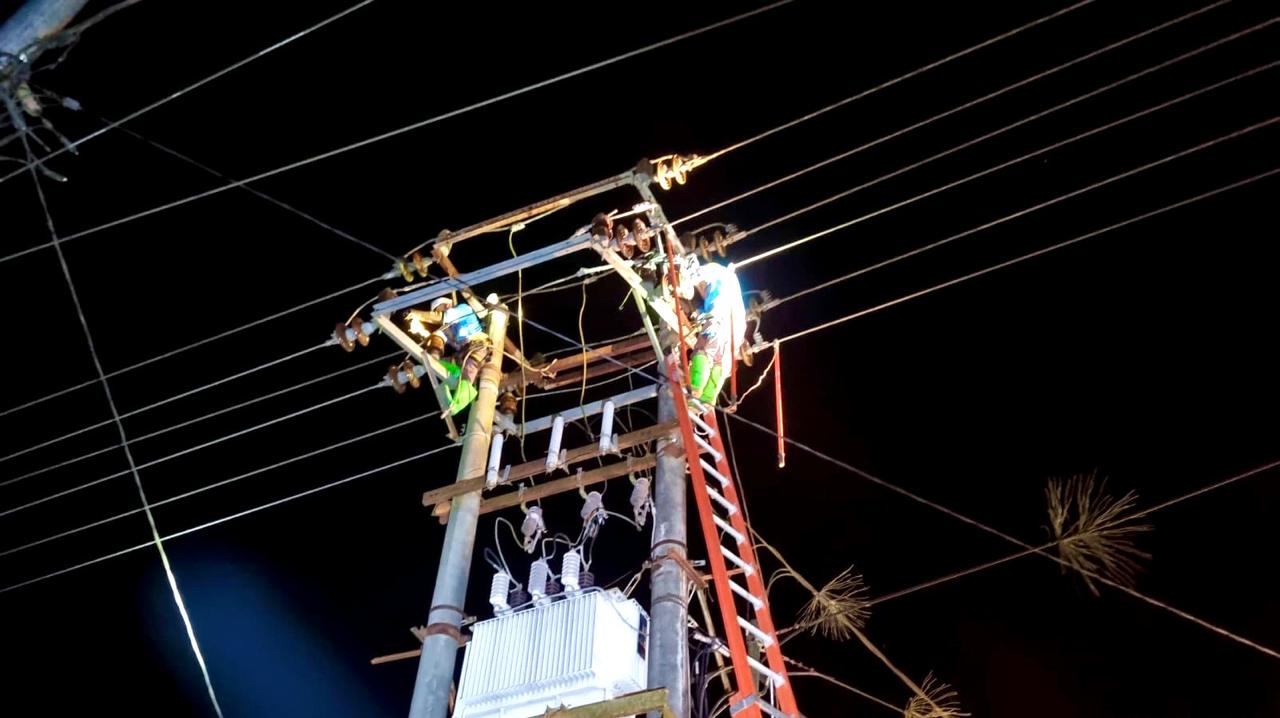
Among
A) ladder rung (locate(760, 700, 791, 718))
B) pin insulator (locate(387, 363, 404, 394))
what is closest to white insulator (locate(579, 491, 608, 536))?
ladder rung (locate(760, 700, 791, 718))

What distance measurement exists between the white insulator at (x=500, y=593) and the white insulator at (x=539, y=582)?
0.57 feet

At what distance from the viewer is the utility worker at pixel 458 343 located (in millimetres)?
8180

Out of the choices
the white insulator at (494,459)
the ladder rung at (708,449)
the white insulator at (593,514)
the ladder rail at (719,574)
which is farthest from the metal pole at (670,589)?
the white insulator at (494,459)

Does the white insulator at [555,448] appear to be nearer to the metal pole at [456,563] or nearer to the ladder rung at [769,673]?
the metal pole at [456,563]

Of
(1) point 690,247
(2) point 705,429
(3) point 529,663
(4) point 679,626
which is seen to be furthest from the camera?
(1) point 690,247

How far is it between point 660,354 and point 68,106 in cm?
424

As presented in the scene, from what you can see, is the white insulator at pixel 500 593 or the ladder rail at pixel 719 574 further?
the white insulator at pixel 500 593

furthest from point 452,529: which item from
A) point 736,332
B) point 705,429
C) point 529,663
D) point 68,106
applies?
point 68,106

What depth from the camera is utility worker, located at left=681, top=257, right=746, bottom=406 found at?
24.8ft

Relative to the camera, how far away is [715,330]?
765 cm

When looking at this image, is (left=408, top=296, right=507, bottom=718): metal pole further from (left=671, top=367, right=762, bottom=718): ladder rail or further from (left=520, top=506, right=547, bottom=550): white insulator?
(left=671, top=367, right=762, bottom=718): ladder rail

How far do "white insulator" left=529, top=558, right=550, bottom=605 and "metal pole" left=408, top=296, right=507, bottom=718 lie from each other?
47 cm

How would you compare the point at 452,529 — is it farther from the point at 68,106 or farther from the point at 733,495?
the point at 68,106

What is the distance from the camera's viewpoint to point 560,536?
700cm
